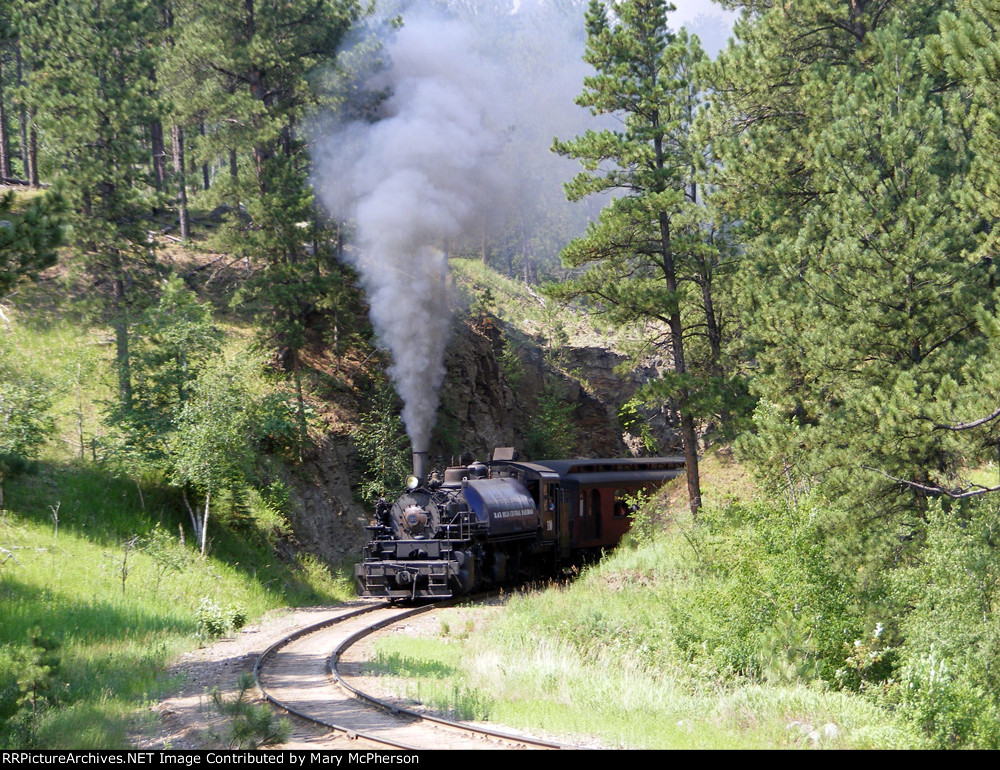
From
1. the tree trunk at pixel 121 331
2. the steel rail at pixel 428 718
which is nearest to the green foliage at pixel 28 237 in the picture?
the steel rail at pixel 428 718

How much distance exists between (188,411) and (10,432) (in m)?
3.36

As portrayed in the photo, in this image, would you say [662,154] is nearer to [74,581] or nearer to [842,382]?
[842,382]

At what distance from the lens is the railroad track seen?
24.7 ft

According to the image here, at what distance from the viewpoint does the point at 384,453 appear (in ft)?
79.0

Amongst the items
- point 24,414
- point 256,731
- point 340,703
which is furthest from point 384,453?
point 256,731

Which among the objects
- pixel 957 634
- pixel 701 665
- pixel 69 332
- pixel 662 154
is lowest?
pixel 701 665

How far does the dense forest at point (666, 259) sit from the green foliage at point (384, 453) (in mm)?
137

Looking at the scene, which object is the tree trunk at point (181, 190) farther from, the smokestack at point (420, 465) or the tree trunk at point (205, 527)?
the smokestack at point (420, 465)

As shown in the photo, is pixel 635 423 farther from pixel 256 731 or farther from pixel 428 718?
pixel 256 731

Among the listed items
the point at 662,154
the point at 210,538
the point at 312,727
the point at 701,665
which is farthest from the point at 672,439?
the point at 312,727

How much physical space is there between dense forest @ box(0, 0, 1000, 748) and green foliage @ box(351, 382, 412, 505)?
14 cm

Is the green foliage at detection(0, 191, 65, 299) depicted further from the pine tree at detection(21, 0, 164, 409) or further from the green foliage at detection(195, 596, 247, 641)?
the pine tree at detection(21, 0, 164, 409)

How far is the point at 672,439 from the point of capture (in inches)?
1453

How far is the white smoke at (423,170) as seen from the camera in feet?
65.8
